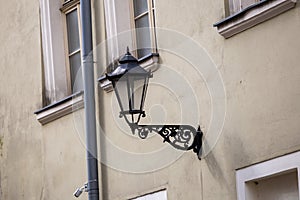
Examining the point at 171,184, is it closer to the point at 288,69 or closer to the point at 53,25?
the point at 288,69

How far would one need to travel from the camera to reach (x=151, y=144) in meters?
12.5

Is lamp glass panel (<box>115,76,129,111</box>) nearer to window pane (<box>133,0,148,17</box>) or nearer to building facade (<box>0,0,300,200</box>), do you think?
building facade (<box>0,0,300,200</box>)

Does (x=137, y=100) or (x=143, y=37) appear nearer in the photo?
(x=137, y=100)

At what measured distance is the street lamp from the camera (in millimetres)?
11250

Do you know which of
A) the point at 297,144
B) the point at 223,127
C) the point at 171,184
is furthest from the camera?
the point at 171,184

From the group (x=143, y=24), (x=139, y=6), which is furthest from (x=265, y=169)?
(x=139, y=6)

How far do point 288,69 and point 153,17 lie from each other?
265cm

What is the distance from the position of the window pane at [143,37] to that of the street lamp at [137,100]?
4.77 ft

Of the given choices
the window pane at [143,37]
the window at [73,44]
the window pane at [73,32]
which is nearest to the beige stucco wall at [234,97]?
the window pane at [143,37]

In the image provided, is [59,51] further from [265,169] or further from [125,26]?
[265,169]

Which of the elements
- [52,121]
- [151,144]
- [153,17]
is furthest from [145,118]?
[52,121]

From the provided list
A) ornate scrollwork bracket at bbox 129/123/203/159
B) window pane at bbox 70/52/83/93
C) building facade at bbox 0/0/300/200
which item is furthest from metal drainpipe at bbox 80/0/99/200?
ornate scrollwork bracket at bbox 129/123/203/159

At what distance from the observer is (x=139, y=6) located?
13.3 m

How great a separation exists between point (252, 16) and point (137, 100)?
1354mm
